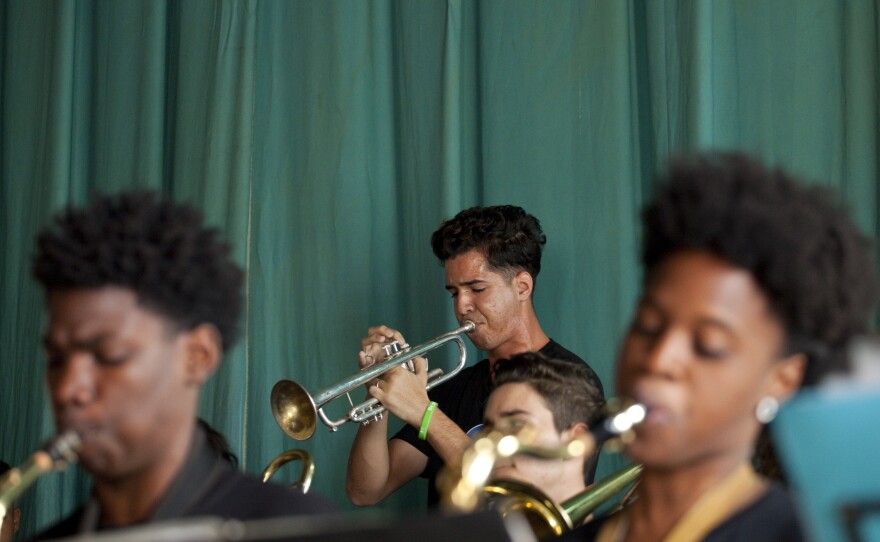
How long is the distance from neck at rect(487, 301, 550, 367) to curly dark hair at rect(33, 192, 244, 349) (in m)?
1.58

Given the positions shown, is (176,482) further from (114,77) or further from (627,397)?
(114,77)

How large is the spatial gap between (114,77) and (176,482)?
2.66 meters

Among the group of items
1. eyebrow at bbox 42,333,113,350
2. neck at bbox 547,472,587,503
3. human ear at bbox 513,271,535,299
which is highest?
human ear at bbox 513,271,535,299

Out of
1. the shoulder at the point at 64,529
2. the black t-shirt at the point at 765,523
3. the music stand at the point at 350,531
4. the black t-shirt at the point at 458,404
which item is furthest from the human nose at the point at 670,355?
the black t-shirt at the point at 458,404

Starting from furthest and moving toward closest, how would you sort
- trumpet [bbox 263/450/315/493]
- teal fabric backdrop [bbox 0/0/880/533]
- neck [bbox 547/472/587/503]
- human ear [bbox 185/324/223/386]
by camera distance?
teal fabric backdrop [bbox 0/0/880/533] → trumpet [bbox 263/450/315/493] → neck [bbox 547/472/587/503] → human ear [bbox 185/324/223/386]

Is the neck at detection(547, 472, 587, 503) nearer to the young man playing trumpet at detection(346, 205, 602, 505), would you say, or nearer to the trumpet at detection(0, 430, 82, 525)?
the young man playing trumpet at detection(346, 205, 602, 505)

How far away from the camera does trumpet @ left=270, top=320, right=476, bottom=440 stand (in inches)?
130

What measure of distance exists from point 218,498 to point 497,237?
1730 mm

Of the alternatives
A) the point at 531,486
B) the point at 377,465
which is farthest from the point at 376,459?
the point at 531,486

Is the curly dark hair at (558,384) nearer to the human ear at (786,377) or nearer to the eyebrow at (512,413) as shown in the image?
the eyebrow at (512,413)

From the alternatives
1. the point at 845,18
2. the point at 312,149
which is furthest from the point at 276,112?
the point at 845,18

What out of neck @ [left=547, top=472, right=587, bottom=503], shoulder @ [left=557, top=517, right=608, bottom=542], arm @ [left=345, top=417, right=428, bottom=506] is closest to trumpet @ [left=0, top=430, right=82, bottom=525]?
shoulder @ [left=557, top=517, right=608, bottom=542]

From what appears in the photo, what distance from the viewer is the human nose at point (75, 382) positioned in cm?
163

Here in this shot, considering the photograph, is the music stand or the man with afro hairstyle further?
the man with afro hairstyle
